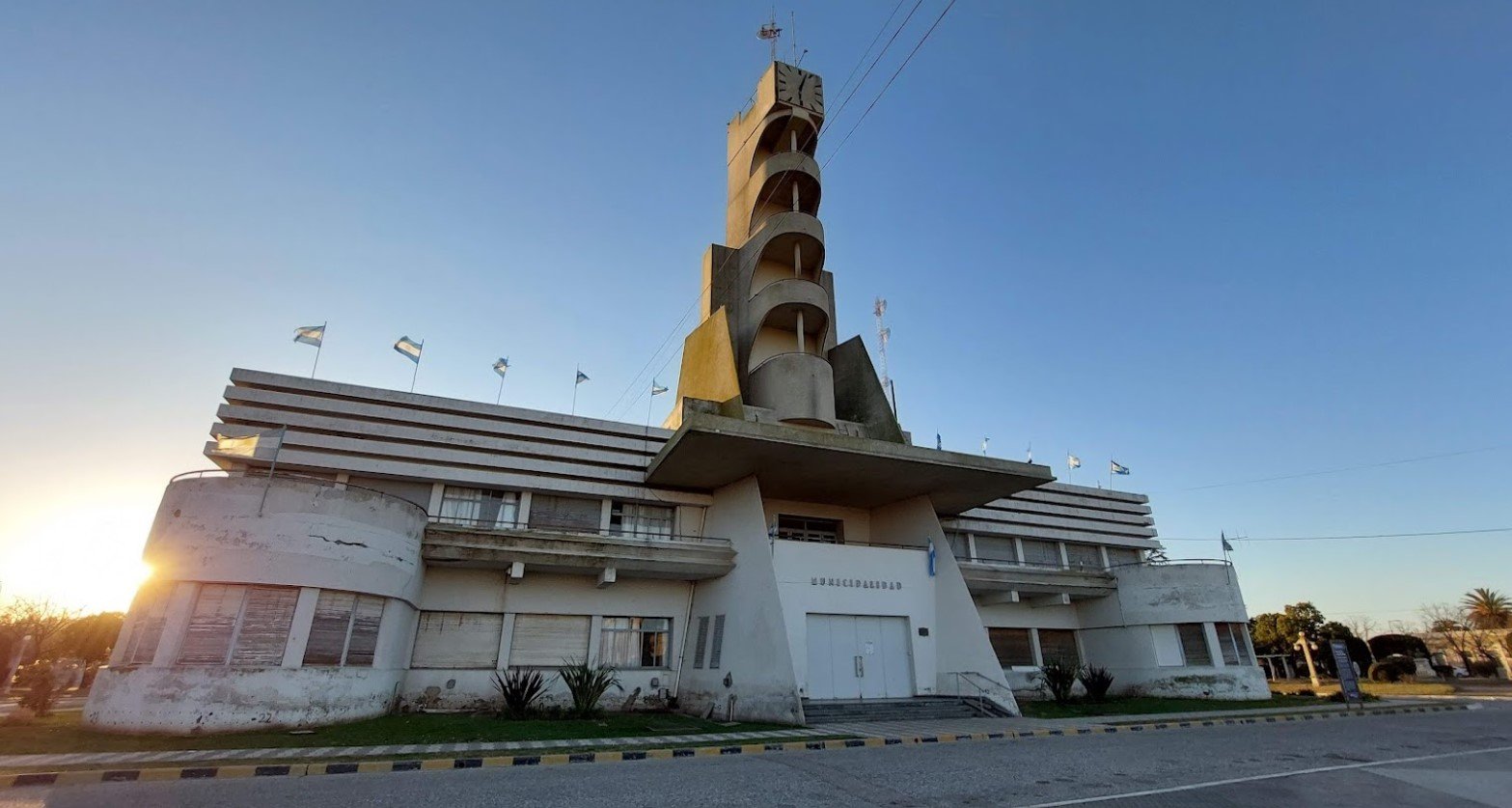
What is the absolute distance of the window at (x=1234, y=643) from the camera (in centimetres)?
2708

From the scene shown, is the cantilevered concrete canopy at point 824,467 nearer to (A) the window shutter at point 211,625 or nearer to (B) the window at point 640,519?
(B) the window at point 640,519

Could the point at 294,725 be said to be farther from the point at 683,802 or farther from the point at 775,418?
the point at 775,418

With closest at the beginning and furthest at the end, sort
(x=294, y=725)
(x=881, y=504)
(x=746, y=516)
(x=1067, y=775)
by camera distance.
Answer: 1. (x=1067, y=775)
2. (x=294, y=725)
3. (x=746, y=516)
4. (x=881, y=504)

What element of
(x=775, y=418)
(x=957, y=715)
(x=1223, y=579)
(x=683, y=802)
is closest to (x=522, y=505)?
(x=775, y=418)

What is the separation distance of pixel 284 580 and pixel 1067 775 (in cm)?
1625

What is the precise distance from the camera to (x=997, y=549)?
31.4m

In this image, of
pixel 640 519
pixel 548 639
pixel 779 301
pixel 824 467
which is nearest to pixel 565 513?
pixel 640 519

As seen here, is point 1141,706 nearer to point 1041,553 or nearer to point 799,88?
point 1041,553

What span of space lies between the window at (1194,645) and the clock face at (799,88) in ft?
86.8

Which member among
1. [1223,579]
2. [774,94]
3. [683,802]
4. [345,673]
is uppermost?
[774,94]

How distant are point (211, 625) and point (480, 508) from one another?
8.31 metres

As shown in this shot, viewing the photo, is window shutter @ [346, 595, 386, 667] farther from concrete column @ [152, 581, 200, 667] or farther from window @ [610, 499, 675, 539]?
window @ [610, 499, 675, 539]

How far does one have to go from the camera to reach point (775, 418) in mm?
24188

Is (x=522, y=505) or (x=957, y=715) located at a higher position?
(x=522, y=505)
